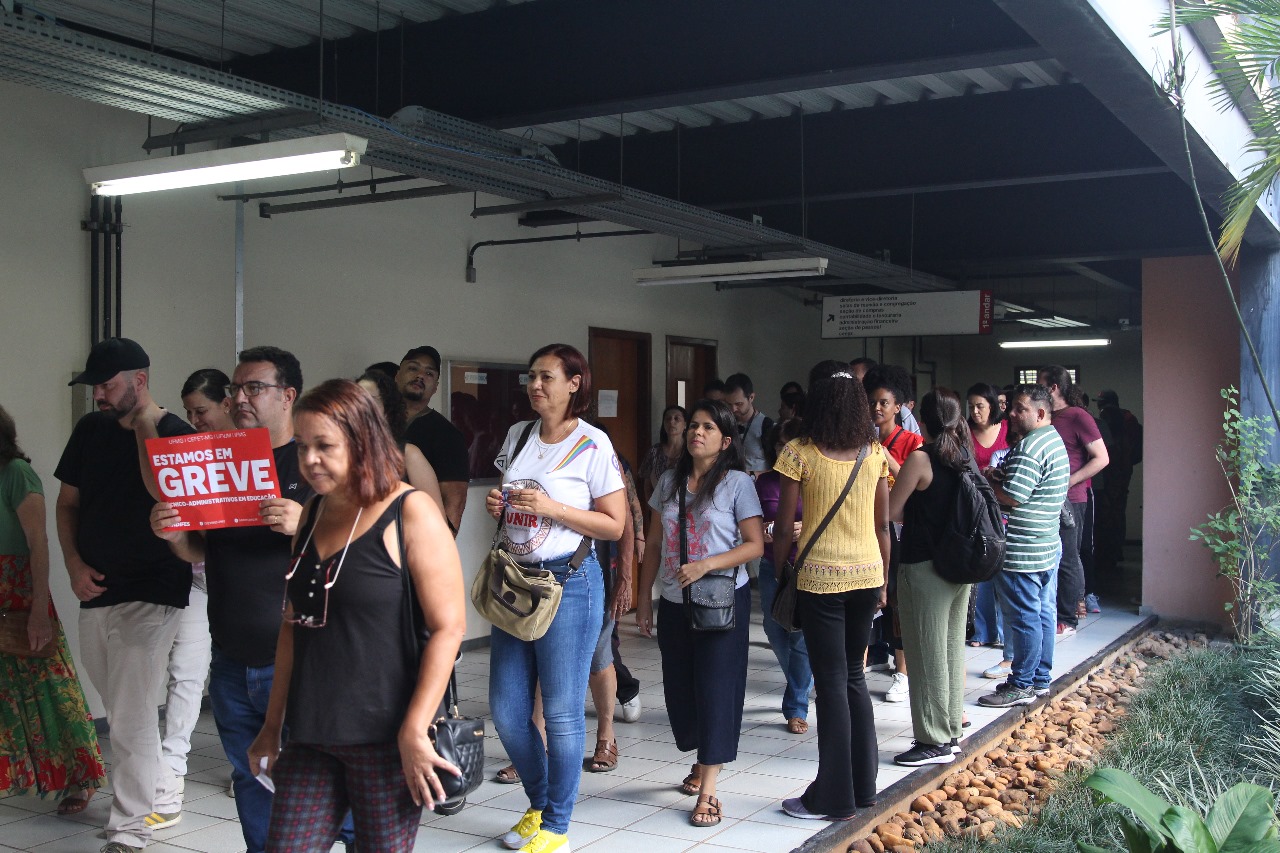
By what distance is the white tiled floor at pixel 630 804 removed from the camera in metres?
4.20

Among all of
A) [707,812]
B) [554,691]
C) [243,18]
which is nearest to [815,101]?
[243,18]

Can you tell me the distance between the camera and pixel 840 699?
168 inches

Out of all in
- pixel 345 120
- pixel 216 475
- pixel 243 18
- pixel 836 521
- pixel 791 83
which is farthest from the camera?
pixel 243 18

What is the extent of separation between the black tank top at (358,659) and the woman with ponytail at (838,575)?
2086 millimetres

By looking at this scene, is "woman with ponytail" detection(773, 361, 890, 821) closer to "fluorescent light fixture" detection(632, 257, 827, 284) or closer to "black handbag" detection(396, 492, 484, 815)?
"black handbag" detection(396, 492, 484, 815)

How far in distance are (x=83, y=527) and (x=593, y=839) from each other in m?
2.12

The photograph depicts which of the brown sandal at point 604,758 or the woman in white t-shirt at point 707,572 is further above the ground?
the woman in white t-shirt at point 707,572

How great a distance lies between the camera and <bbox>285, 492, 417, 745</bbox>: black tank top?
250 cm

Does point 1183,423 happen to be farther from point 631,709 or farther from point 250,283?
point 250,283

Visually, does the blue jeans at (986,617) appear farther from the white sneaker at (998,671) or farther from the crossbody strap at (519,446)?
the crossbody strap at (519,446)

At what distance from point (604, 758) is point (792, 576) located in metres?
1.31

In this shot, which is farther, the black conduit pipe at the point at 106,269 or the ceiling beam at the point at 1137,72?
the black conduit pipe at the point at 106,269

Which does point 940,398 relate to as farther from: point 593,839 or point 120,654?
point 120,654

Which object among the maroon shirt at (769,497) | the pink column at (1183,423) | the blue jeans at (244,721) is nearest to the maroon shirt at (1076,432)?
the pink column at (1183,423)
